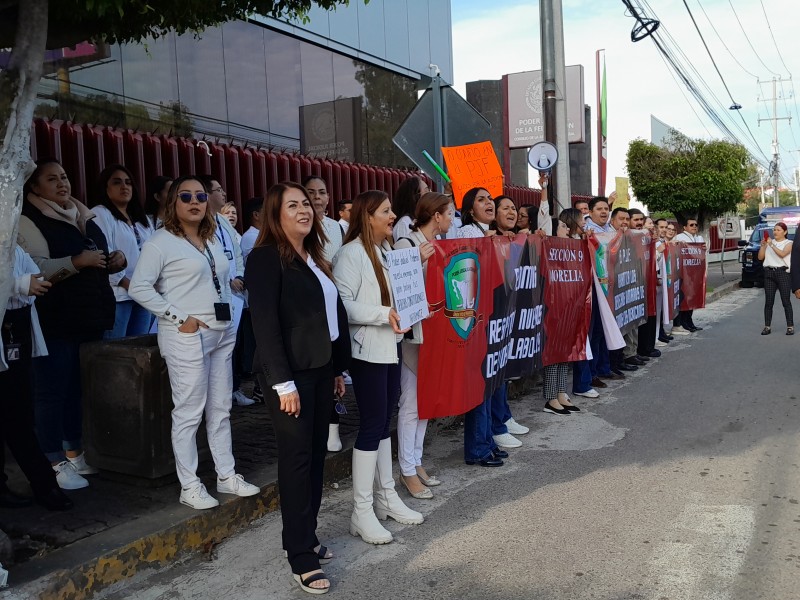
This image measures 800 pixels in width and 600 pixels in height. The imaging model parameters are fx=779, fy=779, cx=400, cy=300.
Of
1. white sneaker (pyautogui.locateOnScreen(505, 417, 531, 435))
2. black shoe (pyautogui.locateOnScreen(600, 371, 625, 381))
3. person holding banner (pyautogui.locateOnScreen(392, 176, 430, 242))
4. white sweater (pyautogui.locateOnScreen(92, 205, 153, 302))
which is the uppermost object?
person holding banner (pyautogui.locateOnScreen(392, 176, 430, 242))

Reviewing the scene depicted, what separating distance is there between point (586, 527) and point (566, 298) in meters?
3.41

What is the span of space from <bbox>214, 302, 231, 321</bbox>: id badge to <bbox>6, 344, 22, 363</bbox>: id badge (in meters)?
1.07

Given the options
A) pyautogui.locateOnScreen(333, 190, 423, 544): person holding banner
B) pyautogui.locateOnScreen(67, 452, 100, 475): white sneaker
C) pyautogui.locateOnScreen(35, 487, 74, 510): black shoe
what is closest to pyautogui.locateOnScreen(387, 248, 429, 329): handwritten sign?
pyautogui.locateOnScreen(333, 190, 423, 544): person holding banner

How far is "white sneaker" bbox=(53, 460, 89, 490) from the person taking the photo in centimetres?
475

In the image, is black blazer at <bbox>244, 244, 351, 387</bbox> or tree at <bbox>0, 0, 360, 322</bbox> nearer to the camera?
tree at <bbox>0, 0, 360, 322</bbox>

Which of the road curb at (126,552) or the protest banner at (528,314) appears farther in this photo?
the protest banner at (528,314)

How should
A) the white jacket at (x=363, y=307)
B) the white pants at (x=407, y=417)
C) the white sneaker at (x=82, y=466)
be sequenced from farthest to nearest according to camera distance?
the white pants at (x=407, y=417), the white sneaker at (x=82, y=466), the white jacket at (x=363, y=307)

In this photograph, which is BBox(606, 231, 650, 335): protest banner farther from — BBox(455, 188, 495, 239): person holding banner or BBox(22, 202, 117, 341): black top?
BBox(22, 202, 117, 341): black top

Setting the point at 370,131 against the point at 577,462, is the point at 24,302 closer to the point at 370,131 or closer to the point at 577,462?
the point at 577,462

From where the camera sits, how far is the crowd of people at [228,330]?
12.3 feet

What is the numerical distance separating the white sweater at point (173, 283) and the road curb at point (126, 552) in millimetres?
1075

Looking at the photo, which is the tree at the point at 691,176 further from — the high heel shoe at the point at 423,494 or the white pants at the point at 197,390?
the white pants at the point at 197,390

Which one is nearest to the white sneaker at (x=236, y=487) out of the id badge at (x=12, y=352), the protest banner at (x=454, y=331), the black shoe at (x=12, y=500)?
the black shoe at (x=12, y=500)

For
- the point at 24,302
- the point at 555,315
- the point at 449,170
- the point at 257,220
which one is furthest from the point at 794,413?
the point at 24,302
